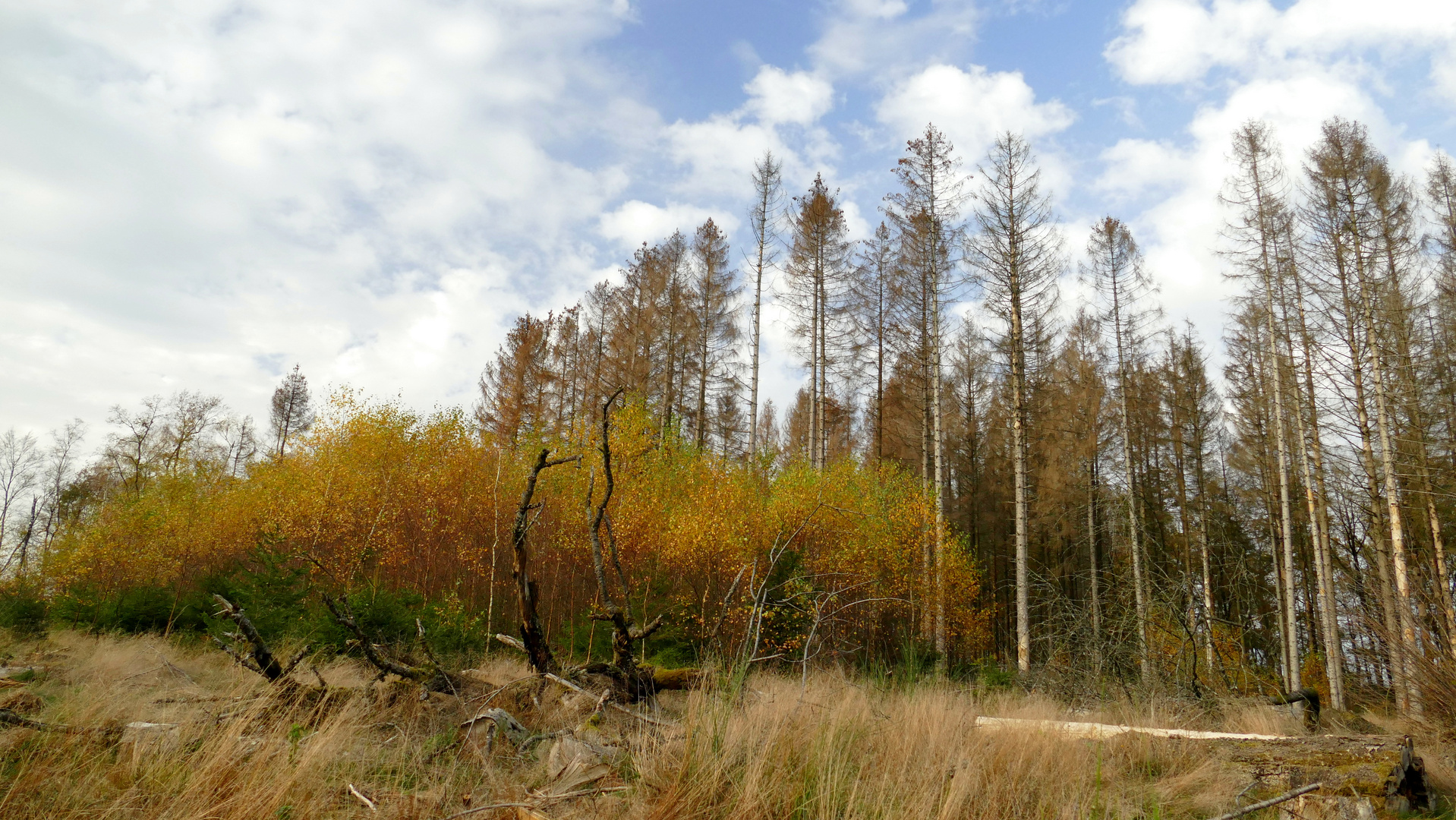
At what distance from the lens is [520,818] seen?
9.29 feet

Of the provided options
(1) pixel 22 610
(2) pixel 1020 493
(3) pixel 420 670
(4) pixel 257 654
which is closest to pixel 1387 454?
(2) pixel 1020 493

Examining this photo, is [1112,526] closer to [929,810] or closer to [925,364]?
[925,364]

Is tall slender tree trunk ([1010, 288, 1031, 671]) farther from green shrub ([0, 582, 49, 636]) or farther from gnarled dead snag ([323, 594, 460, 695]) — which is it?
green shrub ([0, 582, 49, 636])

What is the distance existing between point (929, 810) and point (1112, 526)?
742 inches

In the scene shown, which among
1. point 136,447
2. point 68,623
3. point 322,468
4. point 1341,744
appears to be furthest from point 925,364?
point 136,447

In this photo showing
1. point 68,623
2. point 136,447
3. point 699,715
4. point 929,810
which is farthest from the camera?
point 136,447

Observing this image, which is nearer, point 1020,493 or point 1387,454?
point 1387,454

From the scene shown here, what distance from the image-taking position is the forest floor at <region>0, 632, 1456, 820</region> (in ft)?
9.55

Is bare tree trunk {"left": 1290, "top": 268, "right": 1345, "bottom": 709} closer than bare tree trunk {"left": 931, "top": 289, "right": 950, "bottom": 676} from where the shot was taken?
Yes

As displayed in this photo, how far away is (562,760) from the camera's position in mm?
3643

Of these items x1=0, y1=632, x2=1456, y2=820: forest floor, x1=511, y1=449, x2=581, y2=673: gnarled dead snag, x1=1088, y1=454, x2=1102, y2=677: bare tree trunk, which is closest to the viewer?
x1=0, y1=632, x2=1456, y2=820: forest floor

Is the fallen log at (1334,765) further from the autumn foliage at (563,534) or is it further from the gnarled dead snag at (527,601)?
the autumn foliage at (563,534)

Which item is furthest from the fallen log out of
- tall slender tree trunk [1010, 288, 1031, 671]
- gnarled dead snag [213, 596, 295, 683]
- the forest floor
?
tall slender tree trunk [1010, 288, 1031, 671]

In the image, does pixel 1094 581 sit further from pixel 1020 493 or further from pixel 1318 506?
pixel 1318 506
